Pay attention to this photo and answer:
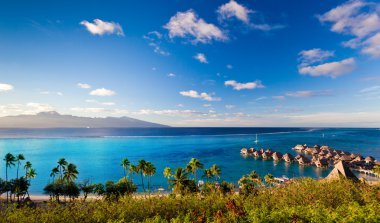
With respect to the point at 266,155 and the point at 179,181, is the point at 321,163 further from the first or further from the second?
the point at 179,181

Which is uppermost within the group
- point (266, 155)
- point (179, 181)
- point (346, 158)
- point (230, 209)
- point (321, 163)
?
point (230, 209)

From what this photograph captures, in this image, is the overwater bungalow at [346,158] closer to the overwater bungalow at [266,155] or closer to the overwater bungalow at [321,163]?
the overwater bungalow at [321,163]

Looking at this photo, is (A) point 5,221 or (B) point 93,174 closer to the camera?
(A) point 5,221

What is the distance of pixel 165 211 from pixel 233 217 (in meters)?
7.21

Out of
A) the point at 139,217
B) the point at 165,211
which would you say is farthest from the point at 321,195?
the point at 139,217

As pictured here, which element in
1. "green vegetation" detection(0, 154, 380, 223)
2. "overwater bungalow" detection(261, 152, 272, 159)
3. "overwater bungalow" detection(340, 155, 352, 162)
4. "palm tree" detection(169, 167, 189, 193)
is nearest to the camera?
"green vegetation" detection(0, 154, 380, 223)

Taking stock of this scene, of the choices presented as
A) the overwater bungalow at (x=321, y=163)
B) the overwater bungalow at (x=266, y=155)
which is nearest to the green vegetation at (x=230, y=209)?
the overwater bungalow at (x=321, y=163)

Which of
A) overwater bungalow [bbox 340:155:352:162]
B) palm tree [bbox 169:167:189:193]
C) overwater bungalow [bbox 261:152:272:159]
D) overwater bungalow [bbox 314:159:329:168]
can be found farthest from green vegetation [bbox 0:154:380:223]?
overwater bungalow [bbox 261:152:272:159]

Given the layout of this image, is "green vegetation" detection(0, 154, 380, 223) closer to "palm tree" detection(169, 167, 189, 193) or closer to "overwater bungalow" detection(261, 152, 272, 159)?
"palm tree" detection(169, 167, 189, 193)

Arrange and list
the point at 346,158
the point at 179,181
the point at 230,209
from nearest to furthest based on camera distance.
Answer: the point at 230,209 < the point at 179,181 < the point at 346,158

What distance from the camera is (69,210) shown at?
17.1 meters

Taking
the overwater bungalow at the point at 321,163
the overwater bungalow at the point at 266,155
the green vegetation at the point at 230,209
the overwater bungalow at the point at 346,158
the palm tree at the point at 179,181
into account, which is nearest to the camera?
the green vegetation at the point at 230,209

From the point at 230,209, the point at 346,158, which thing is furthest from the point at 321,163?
the point at 230,209

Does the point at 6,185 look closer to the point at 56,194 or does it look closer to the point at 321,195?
the point at 56,194
